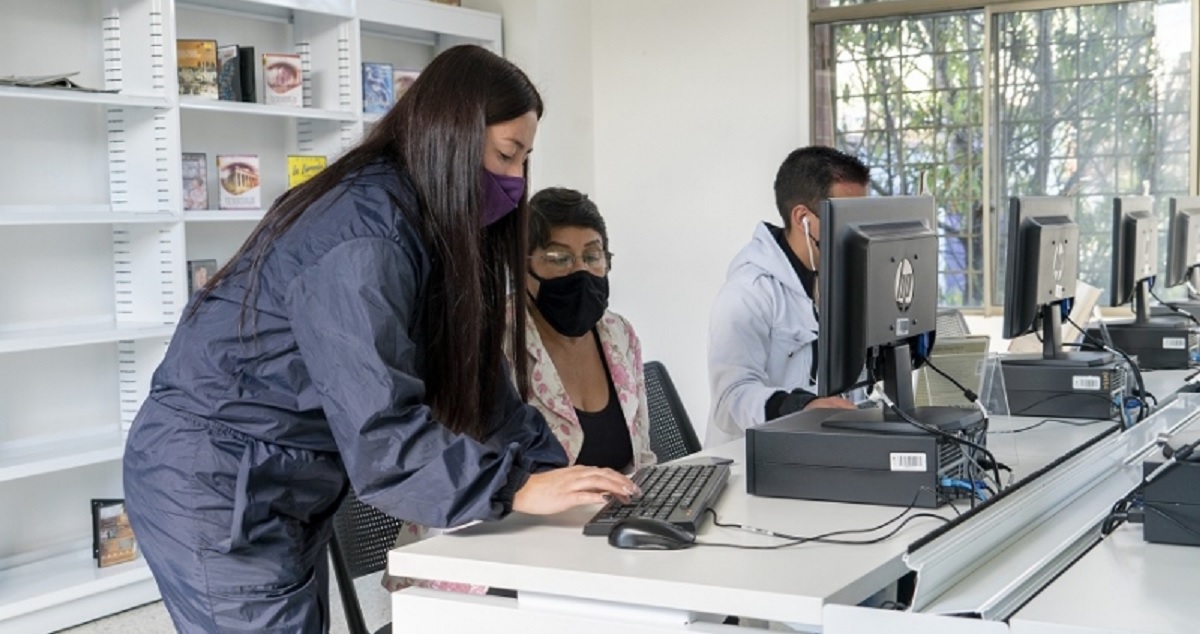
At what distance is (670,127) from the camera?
6105 mm

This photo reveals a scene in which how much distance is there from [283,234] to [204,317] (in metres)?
0.18

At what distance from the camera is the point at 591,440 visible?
2549mm

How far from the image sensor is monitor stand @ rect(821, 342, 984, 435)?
6.45 ft

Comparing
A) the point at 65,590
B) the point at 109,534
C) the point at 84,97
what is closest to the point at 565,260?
the point at 84,97

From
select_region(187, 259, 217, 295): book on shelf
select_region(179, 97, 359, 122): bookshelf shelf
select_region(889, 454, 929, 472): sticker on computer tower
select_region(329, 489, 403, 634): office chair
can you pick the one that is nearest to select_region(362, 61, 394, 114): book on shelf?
select_region(179, 97, 359, 122): bookshelf shelf

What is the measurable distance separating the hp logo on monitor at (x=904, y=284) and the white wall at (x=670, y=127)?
3.78 metres

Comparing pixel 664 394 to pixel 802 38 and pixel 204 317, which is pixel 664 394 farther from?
pixel 802 38

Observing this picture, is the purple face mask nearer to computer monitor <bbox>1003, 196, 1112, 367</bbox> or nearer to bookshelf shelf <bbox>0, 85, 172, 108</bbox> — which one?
computer monitor <bbox>1003, 196, 1112, 367</bbox>

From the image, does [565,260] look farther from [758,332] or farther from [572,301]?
[758,332]

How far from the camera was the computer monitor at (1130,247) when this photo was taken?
11.1ft

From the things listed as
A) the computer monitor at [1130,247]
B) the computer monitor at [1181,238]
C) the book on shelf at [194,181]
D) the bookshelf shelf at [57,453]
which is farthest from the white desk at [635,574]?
the book on shelf at [194,181]

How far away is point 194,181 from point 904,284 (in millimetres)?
3024

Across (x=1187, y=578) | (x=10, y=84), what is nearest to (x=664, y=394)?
(x=1187, y=578)

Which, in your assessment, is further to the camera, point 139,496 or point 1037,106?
point 1037,106
